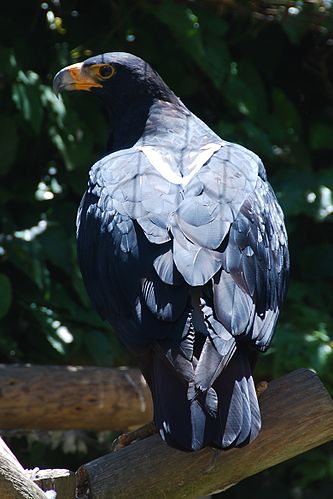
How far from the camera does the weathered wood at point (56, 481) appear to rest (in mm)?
2102

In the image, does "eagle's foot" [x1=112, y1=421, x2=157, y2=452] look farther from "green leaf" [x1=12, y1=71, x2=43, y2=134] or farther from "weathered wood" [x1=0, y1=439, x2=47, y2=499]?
"green leaf" [x1=12, y1=71, x2=43, y2=134]

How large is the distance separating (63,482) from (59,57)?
270cm

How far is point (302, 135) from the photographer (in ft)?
16.0

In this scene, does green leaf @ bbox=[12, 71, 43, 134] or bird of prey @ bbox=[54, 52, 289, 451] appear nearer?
bird of prey @ bbox=[54, 52, 289, 451]

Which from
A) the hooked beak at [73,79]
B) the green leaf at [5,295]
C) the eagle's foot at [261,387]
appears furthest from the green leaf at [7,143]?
the eagle's foot at [261,387]

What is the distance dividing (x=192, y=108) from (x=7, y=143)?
41.6 inches

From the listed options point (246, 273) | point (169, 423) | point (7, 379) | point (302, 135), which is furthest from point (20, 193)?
point (169, 423)

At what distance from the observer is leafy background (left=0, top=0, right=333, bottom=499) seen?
416 centimetres

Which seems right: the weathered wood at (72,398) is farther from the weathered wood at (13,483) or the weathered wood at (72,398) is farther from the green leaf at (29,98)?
the weathered wood at (13,483)

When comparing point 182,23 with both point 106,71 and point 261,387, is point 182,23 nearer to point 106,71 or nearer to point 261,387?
point 106,71

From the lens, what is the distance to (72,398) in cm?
371

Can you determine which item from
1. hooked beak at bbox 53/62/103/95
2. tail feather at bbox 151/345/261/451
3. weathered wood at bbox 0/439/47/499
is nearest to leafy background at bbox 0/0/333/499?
hooked beak at bbox 53/62/103/95

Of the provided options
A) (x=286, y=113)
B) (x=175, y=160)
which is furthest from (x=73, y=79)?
(x=286, y=113)

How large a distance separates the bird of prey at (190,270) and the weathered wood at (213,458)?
5.5 inches
